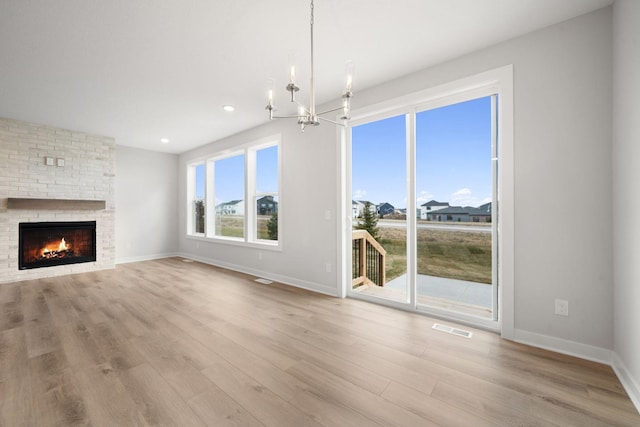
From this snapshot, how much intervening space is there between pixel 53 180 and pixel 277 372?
5610 mm

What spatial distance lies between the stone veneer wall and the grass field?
5.69 metres

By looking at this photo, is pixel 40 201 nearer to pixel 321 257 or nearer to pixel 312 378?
pixel 321 257

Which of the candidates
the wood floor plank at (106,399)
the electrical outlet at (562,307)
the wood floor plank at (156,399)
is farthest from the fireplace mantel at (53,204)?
the electrical outlet at (562,307)

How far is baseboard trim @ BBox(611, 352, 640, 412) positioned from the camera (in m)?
1.58

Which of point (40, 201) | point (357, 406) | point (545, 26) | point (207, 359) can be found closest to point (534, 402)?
point (357, 406)

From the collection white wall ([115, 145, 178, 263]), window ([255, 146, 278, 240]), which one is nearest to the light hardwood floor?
window ([255, 146, 278, 240])

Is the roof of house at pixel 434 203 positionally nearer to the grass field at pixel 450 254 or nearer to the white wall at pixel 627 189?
the grass field at pixel 450 254

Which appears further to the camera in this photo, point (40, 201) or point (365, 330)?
point (40, 201)

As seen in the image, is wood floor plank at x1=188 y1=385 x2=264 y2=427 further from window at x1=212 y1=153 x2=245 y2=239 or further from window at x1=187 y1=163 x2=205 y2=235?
window at x1=187 y1=163 x2=205 y2=235

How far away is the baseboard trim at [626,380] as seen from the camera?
158 centimetres

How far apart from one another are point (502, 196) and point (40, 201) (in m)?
6.77

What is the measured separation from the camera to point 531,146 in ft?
7.42

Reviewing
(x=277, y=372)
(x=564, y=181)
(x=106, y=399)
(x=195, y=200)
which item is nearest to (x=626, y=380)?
(x=564, y=181)

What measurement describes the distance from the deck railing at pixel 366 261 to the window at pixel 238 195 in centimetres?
141
